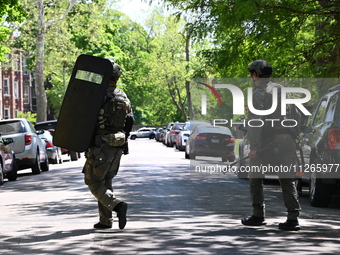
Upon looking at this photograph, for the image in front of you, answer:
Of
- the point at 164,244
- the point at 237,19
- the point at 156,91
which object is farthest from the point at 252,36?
the point at 156,91

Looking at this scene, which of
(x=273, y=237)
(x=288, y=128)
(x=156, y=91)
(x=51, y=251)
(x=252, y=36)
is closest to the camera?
(x=51, y=251)

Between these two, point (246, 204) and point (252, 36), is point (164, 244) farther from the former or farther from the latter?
point (252, 36)

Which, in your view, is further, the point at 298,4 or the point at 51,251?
the point at 298,4

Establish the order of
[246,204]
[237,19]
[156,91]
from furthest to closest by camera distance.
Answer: [156,91], [237,19], [246,204]

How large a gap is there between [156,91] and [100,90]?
80.2m

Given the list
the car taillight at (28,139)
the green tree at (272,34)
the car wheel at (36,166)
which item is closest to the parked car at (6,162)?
the car taillight at (28,139)

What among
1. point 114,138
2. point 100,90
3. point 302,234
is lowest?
point 302,234

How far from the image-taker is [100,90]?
9.23m

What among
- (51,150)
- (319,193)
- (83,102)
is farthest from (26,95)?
(83,102)

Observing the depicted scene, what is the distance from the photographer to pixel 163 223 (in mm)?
9992

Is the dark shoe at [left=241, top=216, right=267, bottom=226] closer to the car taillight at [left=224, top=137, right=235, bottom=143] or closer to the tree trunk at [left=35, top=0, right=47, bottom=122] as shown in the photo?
the car taillight at [left=224, top=137, right=235, bottom=143]

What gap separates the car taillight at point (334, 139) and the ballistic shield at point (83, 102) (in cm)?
421

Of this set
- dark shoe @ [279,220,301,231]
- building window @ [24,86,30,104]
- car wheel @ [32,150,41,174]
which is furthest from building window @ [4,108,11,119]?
dark shoe @ [279,220,301,231]

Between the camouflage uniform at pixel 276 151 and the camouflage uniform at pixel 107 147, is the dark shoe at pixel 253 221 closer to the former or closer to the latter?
the camouflage uniform at pixel 276 151
